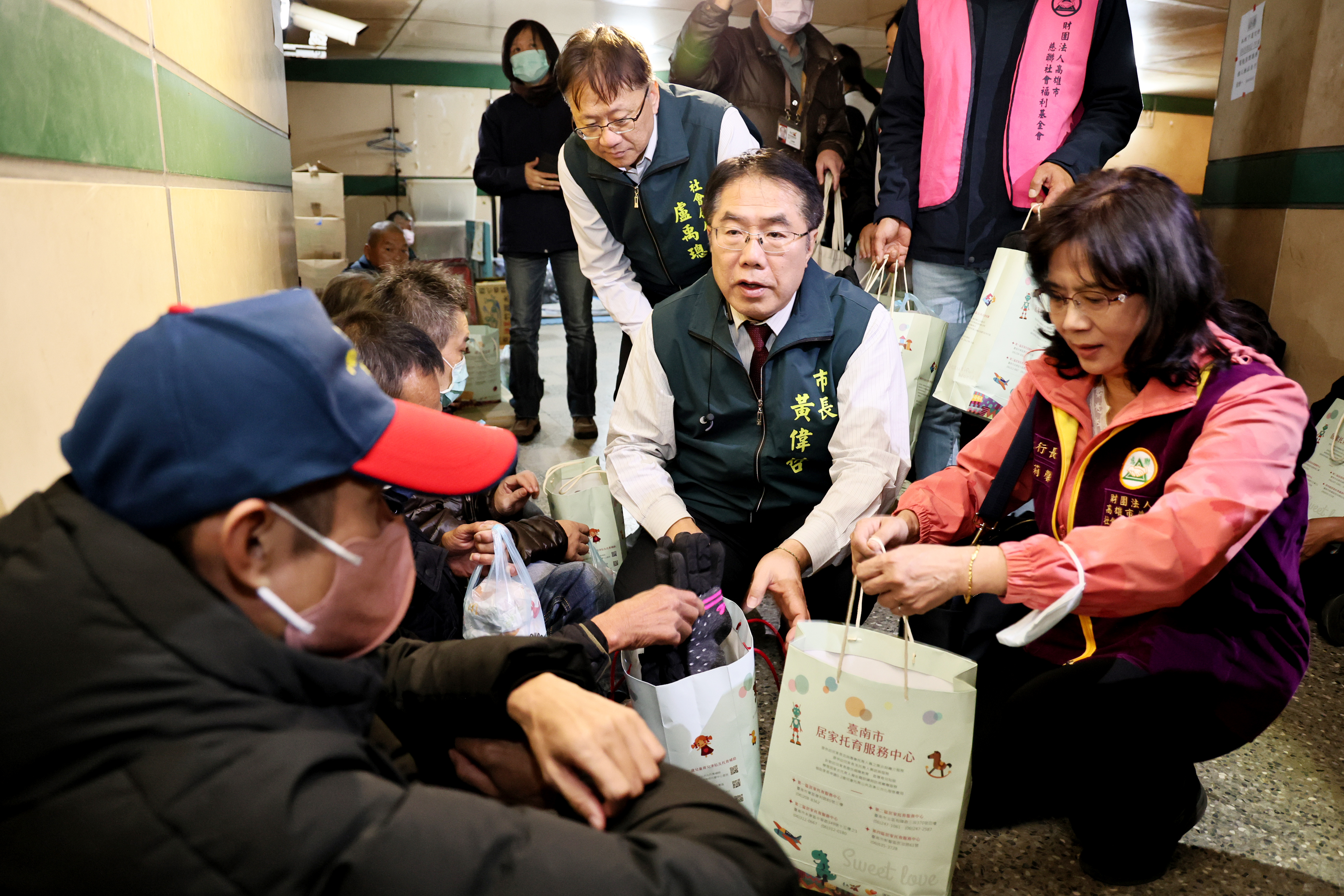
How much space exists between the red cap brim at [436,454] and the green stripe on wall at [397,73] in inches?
362

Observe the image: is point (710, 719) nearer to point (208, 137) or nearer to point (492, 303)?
point (208, 137)

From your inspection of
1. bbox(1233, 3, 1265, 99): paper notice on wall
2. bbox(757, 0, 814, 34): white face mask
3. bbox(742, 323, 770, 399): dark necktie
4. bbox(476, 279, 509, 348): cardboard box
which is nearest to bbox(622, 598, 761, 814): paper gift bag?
bbox(742, 323, 770, 399): dark necktie

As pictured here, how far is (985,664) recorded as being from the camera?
1708 mm

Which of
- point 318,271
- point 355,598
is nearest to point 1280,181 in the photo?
point 355,598

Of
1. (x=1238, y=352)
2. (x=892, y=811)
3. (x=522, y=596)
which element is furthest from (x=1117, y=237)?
(x=522, y=596)

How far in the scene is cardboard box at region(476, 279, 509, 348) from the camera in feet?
19.1

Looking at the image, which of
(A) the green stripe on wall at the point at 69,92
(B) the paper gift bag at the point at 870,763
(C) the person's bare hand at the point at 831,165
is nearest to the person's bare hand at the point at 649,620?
(B) the paper gift bag at the point at 870,763

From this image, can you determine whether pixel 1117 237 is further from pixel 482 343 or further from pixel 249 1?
pixel 482 343

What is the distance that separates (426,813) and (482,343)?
15.1 ft

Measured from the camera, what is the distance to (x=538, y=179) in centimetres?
411

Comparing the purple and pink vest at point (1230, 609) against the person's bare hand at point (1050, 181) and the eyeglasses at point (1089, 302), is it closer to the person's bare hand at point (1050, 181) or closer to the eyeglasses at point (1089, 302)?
the eyeglasses at point (1089, 302)

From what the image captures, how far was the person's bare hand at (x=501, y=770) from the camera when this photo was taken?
100 cm

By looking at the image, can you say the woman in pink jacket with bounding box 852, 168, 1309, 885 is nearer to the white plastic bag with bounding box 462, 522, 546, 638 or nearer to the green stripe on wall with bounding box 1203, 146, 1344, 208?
the white plastic bag with bounding box 462, 522, 546, 638

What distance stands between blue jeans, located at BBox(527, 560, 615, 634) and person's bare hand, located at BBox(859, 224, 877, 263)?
4.66ft
